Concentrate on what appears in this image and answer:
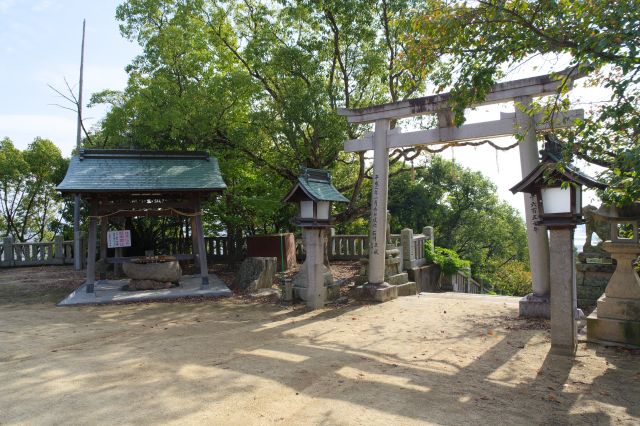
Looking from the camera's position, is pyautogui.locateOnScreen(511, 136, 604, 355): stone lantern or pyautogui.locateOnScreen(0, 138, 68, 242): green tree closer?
pyautogui.locateOnScreen(511, 136, 604, 355): stone lantern

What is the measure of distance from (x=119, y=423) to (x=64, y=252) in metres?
16.0

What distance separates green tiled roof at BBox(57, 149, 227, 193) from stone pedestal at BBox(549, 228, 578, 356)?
8.10m

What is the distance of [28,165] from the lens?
20.6m

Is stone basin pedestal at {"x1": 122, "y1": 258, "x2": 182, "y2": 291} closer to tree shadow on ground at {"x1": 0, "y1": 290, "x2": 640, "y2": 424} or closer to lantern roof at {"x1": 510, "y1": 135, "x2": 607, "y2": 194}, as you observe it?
tree shadow on ground at {"x1": 0, "y1": 290, "x2": 640, "y2": 424}

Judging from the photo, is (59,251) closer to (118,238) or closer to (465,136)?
(118,238)

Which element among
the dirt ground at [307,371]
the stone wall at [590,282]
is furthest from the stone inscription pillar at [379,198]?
the stone wall at [590,282]

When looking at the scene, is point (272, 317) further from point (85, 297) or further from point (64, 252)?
point (64, 252)

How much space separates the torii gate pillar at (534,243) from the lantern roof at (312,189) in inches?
145

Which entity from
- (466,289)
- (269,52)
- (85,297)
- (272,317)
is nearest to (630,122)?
(272,317)

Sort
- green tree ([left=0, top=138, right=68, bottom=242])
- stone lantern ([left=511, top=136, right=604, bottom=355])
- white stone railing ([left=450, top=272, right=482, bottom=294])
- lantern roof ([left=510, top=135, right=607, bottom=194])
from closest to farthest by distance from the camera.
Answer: lantern roof ([left=510, top=135, right=607, bottom=194]) < stone lantern ([left=511, top=136, right=604, bottom=355]) < white stone railing ([left=450, top=272, right=482, bottom=294]) < green tree ([left=0, top=138, right=68, bottom=242])

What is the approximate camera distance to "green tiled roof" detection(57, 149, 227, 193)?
10.9 meters

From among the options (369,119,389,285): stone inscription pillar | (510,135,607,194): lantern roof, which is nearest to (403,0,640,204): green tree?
(510,135,607,194): lantern roof

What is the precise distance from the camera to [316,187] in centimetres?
934

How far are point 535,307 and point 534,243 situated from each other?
1179mm
